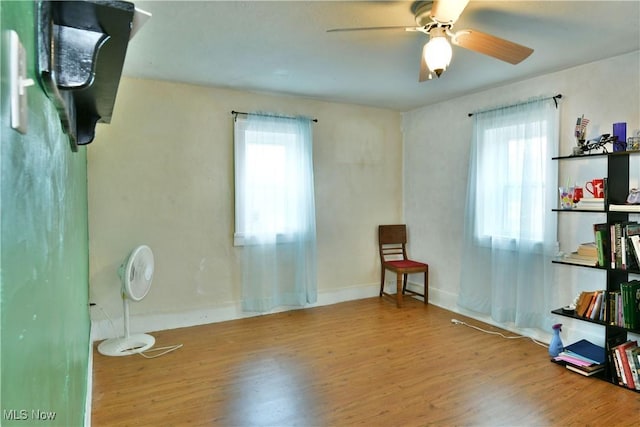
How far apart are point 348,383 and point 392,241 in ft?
8.27

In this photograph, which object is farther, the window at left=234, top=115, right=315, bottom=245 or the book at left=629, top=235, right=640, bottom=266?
the window at left=234, top=115, right=315, bottom=245

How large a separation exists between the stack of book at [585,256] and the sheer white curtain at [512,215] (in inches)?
12.0

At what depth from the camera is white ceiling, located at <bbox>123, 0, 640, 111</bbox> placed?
2201 mm

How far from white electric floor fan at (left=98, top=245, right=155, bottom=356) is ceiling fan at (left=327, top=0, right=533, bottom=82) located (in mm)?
2288

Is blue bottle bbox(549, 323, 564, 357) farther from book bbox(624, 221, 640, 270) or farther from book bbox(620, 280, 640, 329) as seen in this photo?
book bbox(624, 221, 640, 270)

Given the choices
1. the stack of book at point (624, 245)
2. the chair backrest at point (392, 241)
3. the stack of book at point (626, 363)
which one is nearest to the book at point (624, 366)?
the stack of book at point (626, 363)

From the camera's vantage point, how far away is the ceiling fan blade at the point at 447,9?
175 centimetres

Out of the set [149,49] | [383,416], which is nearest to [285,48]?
[149,49]

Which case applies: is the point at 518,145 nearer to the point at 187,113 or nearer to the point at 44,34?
the point at 187,113

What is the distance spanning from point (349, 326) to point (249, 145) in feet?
7.03

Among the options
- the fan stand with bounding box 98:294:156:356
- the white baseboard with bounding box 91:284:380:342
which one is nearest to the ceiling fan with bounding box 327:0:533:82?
the fan stand with bounding box 98:294:156:356

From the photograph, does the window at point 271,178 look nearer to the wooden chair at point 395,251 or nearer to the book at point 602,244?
the wooden chair at point 395,251

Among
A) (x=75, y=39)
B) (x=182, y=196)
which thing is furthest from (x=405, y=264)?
(x=75, y=39)

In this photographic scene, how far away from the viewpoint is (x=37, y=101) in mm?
753
